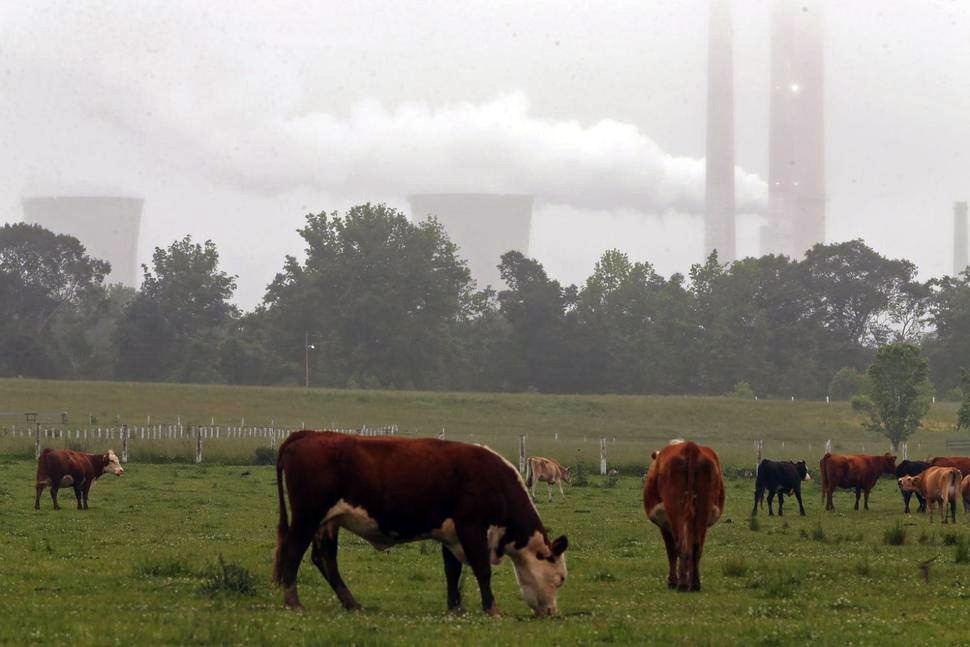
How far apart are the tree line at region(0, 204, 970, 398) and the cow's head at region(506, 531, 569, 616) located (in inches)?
4438

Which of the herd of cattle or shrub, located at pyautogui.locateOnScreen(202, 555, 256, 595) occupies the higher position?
the herd of cattle

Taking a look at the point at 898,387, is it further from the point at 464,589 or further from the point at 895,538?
the point at 464,589

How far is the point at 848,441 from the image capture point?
97125 millimetres

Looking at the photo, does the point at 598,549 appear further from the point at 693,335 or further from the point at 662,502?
the point at 693,335

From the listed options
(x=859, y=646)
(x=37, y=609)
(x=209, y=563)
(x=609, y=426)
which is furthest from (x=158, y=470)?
(x=609, y=426)

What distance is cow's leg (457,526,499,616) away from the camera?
1532 centimetres

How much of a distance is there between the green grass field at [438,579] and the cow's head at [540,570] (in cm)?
26

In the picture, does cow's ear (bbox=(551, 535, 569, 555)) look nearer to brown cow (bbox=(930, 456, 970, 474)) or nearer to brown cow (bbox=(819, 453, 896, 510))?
brown cow (bbox=(819, 453, 896, 510))

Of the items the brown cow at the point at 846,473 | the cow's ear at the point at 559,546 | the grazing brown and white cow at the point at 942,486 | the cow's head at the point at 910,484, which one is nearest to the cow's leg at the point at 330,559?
the cow's ear at the point at 559,546

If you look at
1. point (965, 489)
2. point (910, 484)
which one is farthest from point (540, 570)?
point (910, 484)

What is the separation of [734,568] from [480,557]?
610 cm

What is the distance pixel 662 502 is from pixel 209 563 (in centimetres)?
667

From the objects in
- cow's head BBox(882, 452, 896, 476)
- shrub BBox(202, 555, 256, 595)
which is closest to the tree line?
cow's head BBox(882, 452, 896, 476)

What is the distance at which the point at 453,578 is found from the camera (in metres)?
15.8
